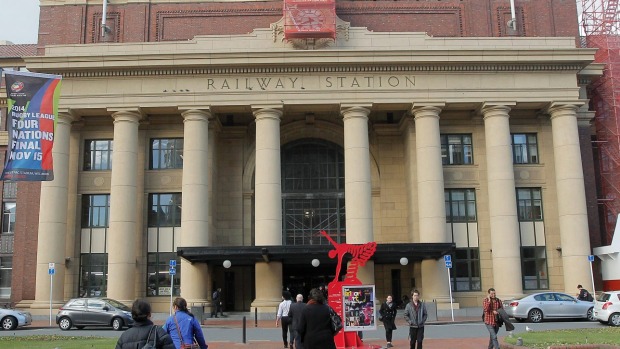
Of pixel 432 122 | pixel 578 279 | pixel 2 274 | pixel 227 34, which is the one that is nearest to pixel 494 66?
pixel 432 122

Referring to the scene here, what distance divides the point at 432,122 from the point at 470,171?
472 cm

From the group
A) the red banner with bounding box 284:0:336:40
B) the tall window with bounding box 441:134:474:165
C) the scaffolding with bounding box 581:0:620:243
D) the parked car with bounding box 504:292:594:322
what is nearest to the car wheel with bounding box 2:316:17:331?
the red banner with bounding box 284:0:336:40

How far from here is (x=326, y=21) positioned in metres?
39.1

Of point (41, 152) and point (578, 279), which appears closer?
point (41, 152)

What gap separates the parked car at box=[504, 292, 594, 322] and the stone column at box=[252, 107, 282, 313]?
12.7 meters

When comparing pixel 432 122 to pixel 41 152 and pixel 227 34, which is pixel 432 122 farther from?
pixel 41 152

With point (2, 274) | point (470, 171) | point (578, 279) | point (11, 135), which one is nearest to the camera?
point (11, 135)

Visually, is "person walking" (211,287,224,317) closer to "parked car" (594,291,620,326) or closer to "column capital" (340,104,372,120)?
"column capital" (340,104,372,120)

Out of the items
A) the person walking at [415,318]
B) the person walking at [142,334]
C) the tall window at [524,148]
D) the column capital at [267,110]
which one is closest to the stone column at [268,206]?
the column capital at [267,110]

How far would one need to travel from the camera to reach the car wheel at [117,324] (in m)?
29.1

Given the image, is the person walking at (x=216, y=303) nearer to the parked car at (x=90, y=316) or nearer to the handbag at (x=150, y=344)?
the parked car at (x=90, y=316)

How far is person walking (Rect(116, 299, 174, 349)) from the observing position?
770cm

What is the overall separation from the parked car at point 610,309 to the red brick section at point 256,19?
804 inches

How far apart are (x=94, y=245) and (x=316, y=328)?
109 ft
